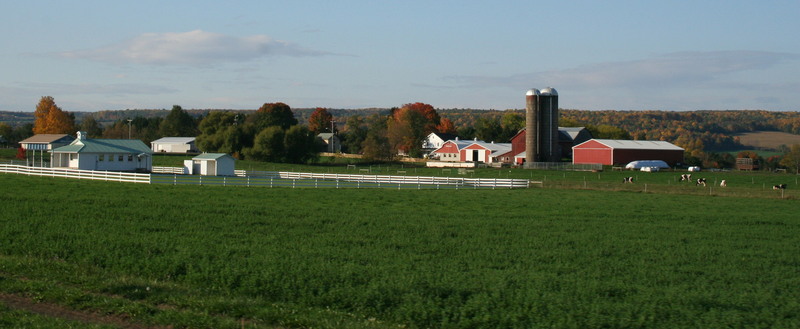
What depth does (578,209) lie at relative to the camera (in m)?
31.3

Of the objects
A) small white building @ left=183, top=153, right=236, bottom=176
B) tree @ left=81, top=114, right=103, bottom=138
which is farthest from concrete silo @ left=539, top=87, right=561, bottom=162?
tree @ left=81, top=114, right=103, bottom=138

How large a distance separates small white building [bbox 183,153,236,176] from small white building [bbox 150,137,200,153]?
54.4 m

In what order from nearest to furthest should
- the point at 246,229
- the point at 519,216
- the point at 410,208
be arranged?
the point at 246,229 < the point at 519,216 < the point at 410,208

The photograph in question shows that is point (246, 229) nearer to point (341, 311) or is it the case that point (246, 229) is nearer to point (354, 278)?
point (354, 278)

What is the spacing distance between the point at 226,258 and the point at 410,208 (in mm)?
15471

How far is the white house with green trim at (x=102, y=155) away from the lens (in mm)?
62531

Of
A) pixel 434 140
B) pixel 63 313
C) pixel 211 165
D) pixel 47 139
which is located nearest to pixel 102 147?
pixel 211 165

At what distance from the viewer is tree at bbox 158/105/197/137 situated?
13888 cm

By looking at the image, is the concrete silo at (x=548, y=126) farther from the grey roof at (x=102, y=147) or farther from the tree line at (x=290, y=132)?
the grey roof at (x=102, y=147)

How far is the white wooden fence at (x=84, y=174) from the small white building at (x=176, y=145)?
199ft

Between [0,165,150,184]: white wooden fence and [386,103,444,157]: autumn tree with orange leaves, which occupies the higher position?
[386,103,444,157]: autumn tree with orange leaves

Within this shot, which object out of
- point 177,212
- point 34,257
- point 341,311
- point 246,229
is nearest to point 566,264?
point 341,311

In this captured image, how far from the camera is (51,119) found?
117562 millimetres

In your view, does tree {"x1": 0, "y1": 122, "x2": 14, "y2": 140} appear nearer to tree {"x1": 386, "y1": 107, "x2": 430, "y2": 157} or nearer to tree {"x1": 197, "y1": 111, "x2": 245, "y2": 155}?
tree {"x1": 197, "y1": 111, "x2": 245, "y2": 155}
